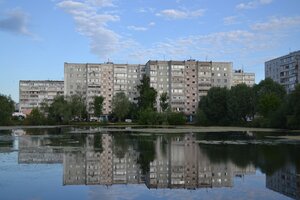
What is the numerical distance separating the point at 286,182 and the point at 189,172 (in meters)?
4.82

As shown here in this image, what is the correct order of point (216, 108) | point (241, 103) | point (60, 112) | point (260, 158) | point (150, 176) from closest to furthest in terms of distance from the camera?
point (150, 176) < point (260, 158) < point (241, 103) < point (216, 108) < point (60, 112)

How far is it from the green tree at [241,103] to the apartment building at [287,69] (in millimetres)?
44487

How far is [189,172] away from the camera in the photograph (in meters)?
19.3

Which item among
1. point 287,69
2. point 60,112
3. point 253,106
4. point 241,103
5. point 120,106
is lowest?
point 60,112

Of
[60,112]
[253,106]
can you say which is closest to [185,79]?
[60,112]

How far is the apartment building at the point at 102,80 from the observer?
538 feet

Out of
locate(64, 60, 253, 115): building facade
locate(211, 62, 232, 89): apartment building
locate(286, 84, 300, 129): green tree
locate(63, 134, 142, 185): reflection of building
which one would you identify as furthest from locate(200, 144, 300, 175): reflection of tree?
locate(211, 62, 232, 89): apartment building

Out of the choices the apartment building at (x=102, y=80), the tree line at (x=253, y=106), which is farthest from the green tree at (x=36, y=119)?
the tree line at (x=253, y=106)

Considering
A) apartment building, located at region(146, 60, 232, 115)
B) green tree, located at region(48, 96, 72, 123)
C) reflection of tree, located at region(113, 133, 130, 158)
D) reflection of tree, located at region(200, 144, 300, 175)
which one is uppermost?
apartment building, located at region(146, 60, 232, 115)

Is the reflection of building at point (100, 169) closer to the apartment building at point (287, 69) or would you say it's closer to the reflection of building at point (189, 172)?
the reflection of building at point (189, 172)

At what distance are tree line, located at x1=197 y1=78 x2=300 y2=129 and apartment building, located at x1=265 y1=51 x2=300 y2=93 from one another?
138ft

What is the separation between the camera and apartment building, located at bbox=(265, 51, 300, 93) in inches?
5945

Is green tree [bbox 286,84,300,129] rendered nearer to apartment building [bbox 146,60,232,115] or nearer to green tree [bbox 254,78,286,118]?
green tree [bbox 254,78,286,118]

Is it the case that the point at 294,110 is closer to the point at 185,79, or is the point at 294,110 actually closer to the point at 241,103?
the point at 241,103
